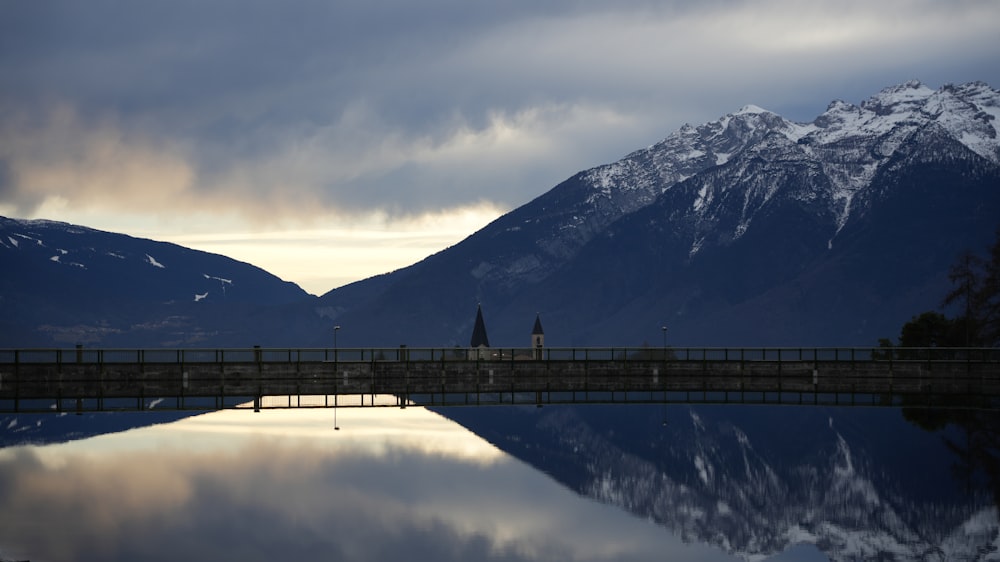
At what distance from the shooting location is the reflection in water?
34.9 m

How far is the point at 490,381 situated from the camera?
110 metres

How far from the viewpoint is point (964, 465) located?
4981 cm

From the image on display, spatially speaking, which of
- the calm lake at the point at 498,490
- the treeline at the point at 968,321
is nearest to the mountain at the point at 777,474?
the calm lake at the point at 498,490

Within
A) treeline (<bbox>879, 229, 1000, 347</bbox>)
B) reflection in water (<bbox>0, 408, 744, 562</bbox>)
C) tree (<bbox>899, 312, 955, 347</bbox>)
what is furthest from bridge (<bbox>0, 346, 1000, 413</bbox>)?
reflection in water (<bbox>0, 408, 744, 562</bbox>)

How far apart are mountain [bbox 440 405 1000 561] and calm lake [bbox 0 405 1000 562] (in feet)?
0.46

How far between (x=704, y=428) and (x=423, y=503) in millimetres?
29235

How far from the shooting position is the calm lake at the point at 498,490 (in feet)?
117

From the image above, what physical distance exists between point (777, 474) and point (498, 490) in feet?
38.4

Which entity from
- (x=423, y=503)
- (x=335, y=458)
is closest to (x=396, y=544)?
(x=423, y=503)

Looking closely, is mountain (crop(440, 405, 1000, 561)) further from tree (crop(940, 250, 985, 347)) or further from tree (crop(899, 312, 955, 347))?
tree (crop(899, 312, 955, 347))

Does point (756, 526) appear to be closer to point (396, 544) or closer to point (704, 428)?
point (396, 544)

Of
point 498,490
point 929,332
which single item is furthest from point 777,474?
point 929,332

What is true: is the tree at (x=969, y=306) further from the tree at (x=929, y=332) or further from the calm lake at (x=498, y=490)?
the calm lake at (x=498, y=490)

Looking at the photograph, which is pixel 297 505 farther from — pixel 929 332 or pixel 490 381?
pixel 929 332
